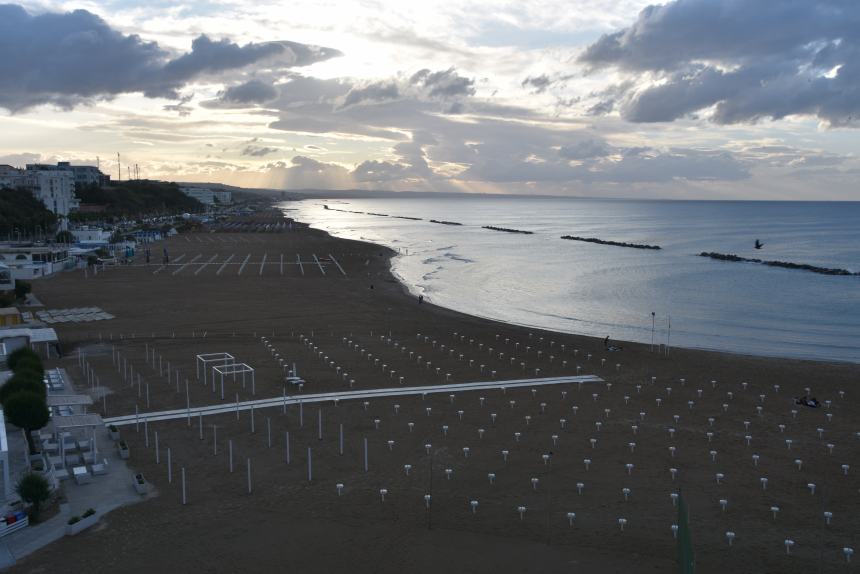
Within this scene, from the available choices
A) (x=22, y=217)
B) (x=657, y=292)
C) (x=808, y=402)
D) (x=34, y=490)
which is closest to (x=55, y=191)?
(x=22, y=217)

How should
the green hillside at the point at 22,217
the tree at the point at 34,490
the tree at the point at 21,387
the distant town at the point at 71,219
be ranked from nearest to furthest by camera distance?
the tree at the point at 34,490 < the tree at the point at 21,387 < the distant town at the point at 71,219 < the green hillside at the point at 22,217

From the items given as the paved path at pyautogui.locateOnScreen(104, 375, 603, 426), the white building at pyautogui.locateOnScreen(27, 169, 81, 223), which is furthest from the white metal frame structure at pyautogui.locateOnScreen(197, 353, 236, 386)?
the white building at pyautogui.locateOnScreen(27, 169, 81, 223)

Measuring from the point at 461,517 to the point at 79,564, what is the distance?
6.89 meters

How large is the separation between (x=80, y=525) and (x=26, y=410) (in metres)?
4.13

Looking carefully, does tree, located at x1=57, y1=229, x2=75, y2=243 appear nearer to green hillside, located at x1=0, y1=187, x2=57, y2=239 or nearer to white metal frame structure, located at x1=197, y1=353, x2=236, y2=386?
green hillside, located at x1=0, y1=187, x2=57, y2=239

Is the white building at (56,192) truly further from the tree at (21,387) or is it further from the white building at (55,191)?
the tree at (21,387)

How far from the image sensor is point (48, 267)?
51312mm

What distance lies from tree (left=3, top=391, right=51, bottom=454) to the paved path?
2.84 meters

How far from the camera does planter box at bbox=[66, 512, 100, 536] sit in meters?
12.4

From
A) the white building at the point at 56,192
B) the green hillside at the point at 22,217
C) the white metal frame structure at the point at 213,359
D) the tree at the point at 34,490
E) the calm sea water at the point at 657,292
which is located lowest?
the calm sea water at the point at 657,292

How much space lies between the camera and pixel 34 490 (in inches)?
497

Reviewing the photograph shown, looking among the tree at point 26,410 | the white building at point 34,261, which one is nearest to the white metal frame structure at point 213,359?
the tree at point 26,410

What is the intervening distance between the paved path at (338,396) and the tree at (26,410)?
9.32 feet

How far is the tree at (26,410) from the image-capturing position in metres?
15.2
